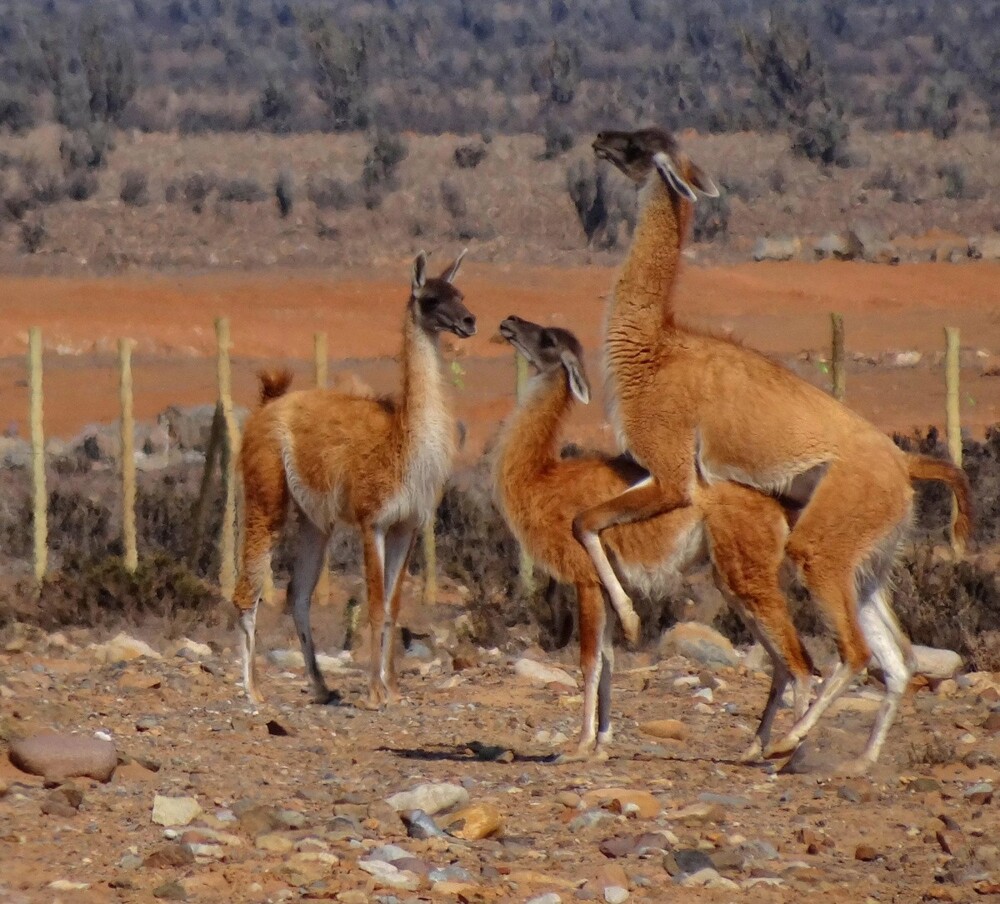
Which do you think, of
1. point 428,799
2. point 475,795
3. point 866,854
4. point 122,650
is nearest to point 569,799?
point 475,795

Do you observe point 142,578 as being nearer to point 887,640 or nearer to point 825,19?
point 887,640

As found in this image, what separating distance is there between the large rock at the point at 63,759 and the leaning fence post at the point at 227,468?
562 centimetres

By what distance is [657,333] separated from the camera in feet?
29.3

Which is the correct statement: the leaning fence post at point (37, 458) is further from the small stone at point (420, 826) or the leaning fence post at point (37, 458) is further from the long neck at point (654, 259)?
the small stone at point (420, 826)

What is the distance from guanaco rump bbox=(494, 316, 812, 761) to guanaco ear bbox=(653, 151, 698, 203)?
0.87 metres

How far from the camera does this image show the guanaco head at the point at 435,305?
10578 mm

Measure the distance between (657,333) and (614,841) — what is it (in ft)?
8.34

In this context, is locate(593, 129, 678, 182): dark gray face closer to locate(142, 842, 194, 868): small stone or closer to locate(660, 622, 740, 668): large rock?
locate(660, 622, 740, 668): large rock

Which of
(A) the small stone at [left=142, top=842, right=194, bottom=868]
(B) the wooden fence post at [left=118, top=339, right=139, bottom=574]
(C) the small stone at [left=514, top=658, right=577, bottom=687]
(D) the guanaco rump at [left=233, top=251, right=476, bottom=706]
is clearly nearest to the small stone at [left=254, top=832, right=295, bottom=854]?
(A) the small stone at [left=142, top=842, right=194, bottom=868]

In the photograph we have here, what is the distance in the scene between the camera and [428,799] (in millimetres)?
7730

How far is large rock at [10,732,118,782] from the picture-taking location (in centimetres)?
799

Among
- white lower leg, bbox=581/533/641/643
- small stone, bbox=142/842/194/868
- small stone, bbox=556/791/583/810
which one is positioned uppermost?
white lower leg, bbox=581/533/641/643

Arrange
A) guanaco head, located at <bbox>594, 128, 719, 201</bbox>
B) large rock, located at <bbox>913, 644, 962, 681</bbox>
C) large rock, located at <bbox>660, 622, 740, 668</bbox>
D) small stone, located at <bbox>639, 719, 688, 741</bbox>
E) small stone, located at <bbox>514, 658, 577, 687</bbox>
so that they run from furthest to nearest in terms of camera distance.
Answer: large rock, located at <bbox>660, 622, 740, 668</bbox> → large rock, located at <bbox>913, 644, 962, 681</bbox> → small stone, located at <bbox>514, 658, 577, 687</bbox> → small stone, located at <bbox>639, 719, 688, 741</bbox> → guanaco head, located at <bbox>594, 128, 719, 201</bbox>

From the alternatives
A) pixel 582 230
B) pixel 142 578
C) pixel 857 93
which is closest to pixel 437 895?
pixel 142 578
